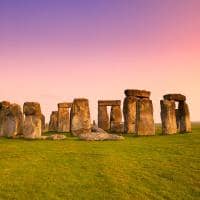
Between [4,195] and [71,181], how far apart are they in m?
2.52

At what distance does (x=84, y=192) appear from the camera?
12.0 meters

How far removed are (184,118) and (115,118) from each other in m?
8.55

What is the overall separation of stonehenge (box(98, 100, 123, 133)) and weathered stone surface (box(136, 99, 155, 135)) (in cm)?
864

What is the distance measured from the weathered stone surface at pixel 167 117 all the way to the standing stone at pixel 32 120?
9162 mm

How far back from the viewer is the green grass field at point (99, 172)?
12.1 meters

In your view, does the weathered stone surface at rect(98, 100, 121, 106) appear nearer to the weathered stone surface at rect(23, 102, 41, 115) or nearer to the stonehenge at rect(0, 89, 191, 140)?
the stonehenge at rect(0, 89, 191, 140)

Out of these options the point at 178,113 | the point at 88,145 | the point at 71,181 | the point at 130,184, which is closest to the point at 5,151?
the point at 88,145

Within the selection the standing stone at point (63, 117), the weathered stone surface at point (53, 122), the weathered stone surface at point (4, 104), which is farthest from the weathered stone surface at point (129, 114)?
the weathered stone surface at point (53, 122)

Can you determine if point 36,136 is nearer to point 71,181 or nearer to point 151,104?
point 151,104

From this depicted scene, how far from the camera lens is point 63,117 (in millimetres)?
33625

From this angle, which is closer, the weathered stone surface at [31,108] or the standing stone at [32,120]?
the standing stone at [32,120]

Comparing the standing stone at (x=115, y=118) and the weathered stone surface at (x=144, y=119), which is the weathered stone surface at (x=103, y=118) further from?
the weathered stone surface at (x=144, y=119)

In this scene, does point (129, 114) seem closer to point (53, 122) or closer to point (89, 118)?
point (89, 118)

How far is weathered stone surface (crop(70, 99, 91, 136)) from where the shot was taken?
25328mm
